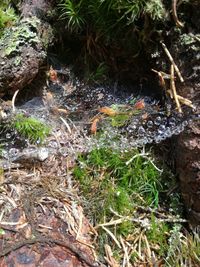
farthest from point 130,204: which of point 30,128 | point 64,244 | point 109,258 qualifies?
point 30,128

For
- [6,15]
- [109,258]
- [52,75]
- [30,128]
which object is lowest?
[109,258]

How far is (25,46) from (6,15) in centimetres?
23

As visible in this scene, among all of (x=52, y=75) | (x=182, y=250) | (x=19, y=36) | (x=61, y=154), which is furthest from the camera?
(x=52, y=75)

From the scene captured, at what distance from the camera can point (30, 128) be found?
2264 millimetres

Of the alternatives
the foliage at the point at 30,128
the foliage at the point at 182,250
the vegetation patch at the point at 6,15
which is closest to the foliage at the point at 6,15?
the vegetation patch at the point at 6,15

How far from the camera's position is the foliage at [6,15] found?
2.27 meters

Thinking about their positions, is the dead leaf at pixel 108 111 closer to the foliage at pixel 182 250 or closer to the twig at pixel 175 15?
the twig at pixel 175 15

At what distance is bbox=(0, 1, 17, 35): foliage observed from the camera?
7.43 ft

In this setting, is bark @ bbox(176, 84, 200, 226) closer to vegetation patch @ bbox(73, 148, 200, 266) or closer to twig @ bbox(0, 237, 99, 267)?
vegetation patch @ bbox(73, 148, 200, 266)

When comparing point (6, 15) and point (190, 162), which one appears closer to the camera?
point (190, 162)

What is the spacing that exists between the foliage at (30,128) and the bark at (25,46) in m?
0.19

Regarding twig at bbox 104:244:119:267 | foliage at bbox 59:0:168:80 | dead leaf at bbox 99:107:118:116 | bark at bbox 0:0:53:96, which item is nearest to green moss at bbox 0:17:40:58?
bark at bbox 0:0:53:96

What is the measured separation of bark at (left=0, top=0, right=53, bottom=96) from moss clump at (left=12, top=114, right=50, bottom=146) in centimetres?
→ 19

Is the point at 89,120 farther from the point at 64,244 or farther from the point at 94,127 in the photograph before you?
the point at 64,244
